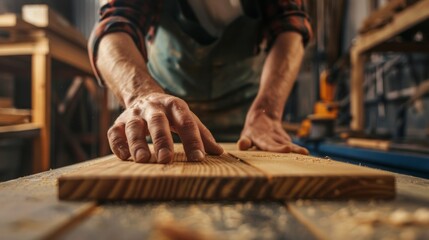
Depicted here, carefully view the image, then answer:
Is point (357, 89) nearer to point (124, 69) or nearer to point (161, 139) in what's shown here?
point (124, 69)

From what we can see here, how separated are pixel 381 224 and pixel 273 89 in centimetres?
99

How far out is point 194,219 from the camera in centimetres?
55

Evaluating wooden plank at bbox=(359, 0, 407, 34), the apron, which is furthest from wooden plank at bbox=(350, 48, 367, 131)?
the apron

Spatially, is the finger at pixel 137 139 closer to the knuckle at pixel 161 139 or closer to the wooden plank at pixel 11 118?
the knuckle at pixel 161 139

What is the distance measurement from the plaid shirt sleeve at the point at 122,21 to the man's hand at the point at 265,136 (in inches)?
21.5

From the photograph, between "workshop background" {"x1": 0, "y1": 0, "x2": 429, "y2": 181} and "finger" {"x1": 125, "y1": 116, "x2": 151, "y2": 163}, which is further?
"workshop background" {"x1": 0, "y1": 0, "x2": 429, "y2": 181}

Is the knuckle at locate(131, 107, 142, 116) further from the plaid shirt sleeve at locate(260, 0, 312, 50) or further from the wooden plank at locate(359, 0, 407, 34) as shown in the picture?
the wooden plank at locate(359, 0, 407, 34)

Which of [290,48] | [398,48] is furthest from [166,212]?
[398,48]

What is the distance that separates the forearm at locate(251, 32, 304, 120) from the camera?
1411mm

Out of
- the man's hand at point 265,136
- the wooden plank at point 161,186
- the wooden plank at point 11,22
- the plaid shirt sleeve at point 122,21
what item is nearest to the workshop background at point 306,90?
the wooden plank at point 11,22

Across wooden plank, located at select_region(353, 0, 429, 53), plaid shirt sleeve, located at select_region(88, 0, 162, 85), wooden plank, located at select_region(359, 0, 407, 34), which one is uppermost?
wooden plank, located at select_region(359, 0, 407, 34)

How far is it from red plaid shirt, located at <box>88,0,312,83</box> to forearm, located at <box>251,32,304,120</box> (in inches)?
Answer: 2.3

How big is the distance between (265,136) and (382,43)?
7.71 ft

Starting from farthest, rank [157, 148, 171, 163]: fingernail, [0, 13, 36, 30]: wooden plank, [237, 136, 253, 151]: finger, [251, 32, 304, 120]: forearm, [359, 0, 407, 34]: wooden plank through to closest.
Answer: [359, 0, 407, 34]: wooden plank
[0, 13, 36, 30]: wooden plank
[251, 32, 304, 120]: forearm
[237, 136, 253, 151]: finger
[157, 148, 171, 163]: fingernail
